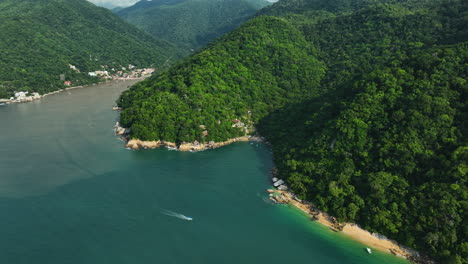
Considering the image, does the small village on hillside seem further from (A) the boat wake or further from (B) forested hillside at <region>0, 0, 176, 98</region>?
(A) the boat wake

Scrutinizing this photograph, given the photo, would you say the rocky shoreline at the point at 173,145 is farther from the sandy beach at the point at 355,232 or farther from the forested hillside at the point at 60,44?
the forested hillside at the point at 60,44

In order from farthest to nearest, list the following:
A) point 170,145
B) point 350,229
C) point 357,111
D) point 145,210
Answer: point 170,145
point 357,111
point 145,210
point 350,229

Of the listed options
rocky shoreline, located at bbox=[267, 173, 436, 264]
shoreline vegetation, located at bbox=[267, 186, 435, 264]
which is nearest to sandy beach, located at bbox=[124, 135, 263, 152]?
rocky shoreline, located at bbox=[267, 173, 436, 264]

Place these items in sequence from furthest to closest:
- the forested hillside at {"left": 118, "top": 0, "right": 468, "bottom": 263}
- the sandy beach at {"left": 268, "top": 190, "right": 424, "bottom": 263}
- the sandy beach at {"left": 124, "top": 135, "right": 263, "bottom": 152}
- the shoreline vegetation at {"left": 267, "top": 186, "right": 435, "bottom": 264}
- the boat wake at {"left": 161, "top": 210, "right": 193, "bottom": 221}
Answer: the sandy beach at {"left": 124, "top": 135, "right": 263, "bottom": 152}
the boat wake at {"left": 161, "top": 210, "right": 193, "bottom": 221}
the forested hillside at {"left": 118, "top": 0, "right": 468, "bottom": 263}
the sandy beach at {"left": 268, "top": 190, "right": 424, "bottom": 263}
the shoreline vegetation at {"left": 267, "top": 186, "right": 435, "bottom": 264}

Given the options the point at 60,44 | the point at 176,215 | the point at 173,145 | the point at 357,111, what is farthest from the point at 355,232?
the point at 60,44

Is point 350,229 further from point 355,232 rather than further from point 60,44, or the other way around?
point 60,44

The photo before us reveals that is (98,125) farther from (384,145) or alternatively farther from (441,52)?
(441,52)

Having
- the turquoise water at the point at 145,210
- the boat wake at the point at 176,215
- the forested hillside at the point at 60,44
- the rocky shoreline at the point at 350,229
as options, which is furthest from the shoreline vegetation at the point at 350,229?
the forested hillside at the point at 60,44
